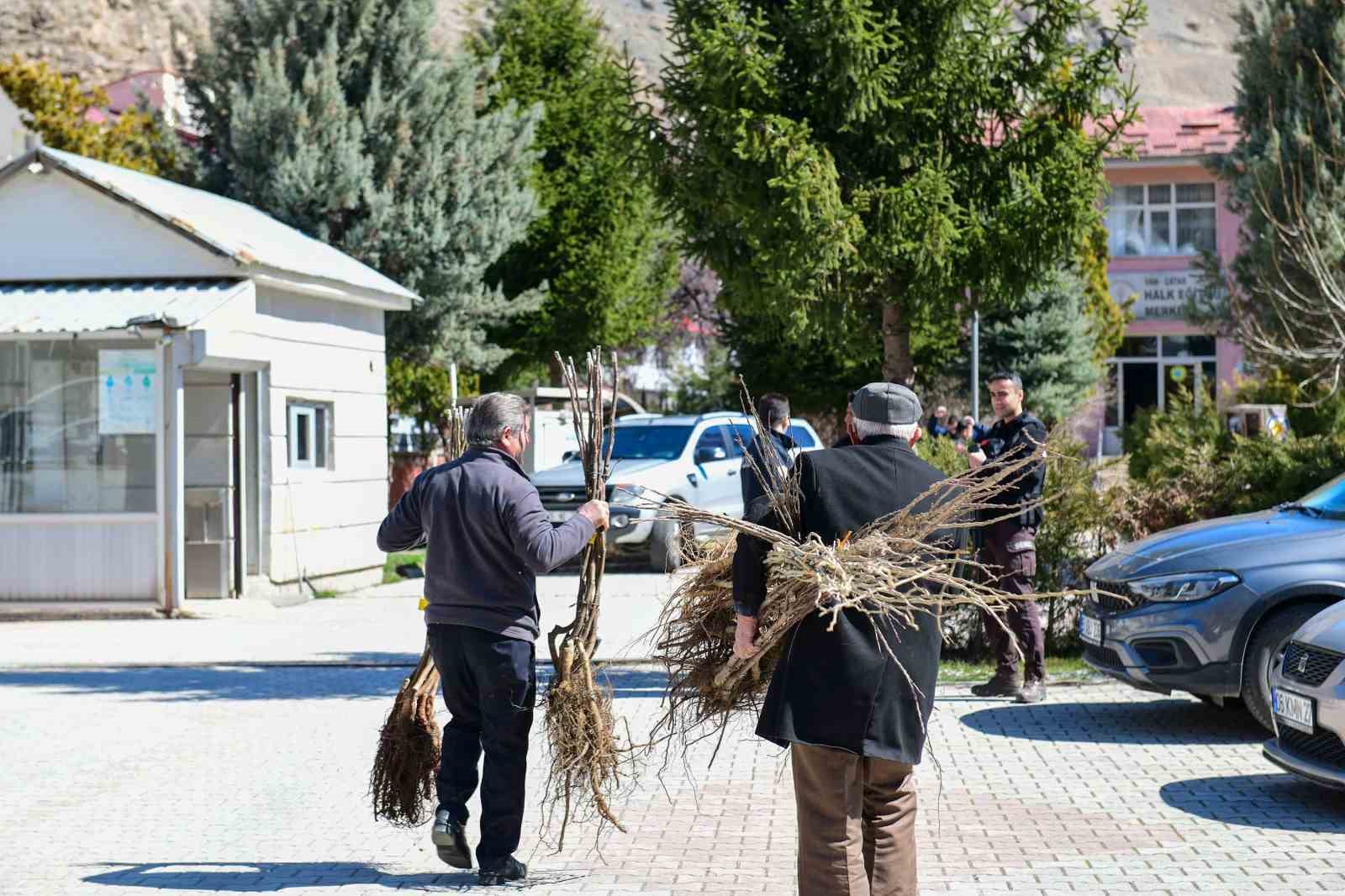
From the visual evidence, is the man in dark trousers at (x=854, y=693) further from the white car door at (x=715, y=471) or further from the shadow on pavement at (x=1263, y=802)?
the white car door at (x=715, y=471)

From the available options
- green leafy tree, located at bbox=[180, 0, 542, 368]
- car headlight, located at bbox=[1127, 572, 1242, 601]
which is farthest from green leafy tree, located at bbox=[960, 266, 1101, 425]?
car headlight, located at bbox=[1127, 572, 1242, 601]

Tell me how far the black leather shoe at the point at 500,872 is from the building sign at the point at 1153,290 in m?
40.2

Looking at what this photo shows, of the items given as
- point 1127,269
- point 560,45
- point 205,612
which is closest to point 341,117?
point 560,45

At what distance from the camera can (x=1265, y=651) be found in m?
8.48

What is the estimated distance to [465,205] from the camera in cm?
2688

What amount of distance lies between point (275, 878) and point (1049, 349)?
34.5 metres

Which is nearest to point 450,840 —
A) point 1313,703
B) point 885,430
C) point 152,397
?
point 885,430

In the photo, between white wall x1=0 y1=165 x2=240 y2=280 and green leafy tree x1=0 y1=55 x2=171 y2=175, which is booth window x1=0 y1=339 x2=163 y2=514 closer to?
white wall x1=0 y1=165 x2=240 y2=280

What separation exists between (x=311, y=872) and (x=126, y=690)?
5467mm

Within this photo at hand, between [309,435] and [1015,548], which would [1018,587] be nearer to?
[1015,548]

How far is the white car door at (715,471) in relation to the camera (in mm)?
21406

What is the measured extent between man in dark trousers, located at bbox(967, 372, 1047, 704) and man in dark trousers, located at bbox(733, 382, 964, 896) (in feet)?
15.3

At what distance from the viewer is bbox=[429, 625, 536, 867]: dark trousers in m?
6.07

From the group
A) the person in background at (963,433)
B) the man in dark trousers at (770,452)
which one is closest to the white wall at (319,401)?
the man in dark trousers at (770,452)
